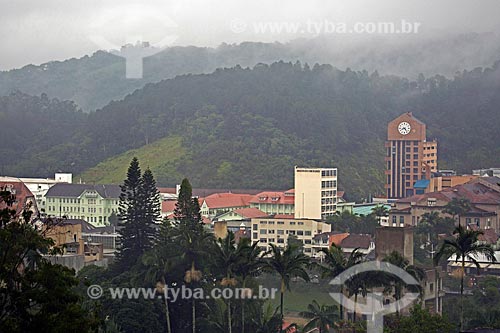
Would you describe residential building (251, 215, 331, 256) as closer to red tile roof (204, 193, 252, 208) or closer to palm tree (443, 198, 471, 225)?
palm tree (443, 198, 471, 225)

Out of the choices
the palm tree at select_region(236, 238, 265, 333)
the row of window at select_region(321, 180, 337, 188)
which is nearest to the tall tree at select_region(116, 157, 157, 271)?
the palm tree at select_region(236, 238, 265, 333)

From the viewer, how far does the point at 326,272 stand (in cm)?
2717

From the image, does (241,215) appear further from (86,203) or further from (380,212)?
(86,203)

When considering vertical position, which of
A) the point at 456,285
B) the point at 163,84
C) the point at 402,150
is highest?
the point at 163,84

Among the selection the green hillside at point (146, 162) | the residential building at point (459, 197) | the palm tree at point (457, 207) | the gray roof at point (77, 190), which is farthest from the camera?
the green hillside at point (146, 162)

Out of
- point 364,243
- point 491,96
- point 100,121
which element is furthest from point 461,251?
point 491,96

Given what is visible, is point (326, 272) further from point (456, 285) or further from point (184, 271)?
point (456, 285)

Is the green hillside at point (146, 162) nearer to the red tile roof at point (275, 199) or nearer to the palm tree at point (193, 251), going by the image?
the red tile roof at point (275, 199)

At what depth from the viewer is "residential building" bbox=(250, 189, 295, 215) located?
Answer: 204ft

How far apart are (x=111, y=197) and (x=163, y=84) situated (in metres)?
43.1

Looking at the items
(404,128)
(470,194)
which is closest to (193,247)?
(470,194)

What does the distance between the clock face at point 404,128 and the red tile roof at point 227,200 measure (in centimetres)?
1172

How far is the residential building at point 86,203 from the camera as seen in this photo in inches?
2596

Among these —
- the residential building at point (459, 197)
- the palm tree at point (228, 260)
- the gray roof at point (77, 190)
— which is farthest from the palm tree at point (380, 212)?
the palm tree at point (228, 260)
